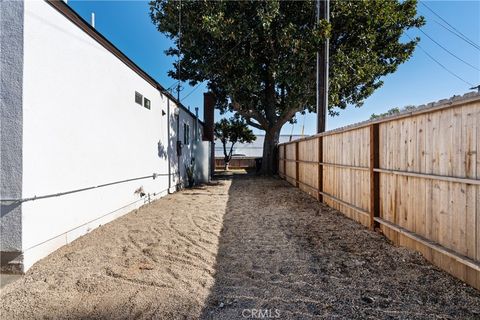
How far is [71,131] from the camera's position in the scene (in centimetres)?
436

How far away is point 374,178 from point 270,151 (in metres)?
12.9

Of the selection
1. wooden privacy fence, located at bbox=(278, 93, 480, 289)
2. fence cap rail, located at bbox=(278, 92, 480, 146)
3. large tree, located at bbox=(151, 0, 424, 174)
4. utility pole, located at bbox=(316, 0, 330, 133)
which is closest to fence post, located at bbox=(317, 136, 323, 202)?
wooden privacy fence, located at bbox=(278, 93, 480, 289)

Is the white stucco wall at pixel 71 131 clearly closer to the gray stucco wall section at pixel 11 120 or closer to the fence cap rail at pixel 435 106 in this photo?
the gray stucco wall section at pixel 11 120

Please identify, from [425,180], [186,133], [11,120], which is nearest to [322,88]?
[186,133]

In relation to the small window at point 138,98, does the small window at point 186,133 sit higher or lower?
lower

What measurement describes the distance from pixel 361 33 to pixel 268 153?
789 cm

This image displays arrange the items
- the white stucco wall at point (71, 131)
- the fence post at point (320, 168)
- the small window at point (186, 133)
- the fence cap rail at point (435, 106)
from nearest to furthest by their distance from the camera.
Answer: the fence cap rail at point (435, 106) → the white stucco wall at point (71, 131) → the fence post at point (320, 168) → the small window at point (186, 133)

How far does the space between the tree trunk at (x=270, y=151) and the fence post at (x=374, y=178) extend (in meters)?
12.4

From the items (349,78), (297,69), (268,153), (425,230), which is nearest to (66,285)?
(425,230)

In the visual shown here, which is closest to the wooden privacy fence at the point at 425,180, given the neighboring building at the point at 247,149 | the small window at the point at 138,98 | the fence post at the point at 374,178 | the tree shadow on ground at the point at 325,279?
the fence post at the point at 374,178

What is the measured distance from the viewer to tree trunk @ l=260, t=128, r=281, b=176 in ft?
57.5

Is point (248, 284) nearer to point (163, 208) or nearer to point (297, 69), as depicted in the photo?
point (163, 208)

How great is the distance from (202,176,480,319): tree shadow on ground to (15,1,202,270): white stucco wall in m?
2.21

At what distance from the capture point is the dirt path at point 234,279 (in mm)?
2549
